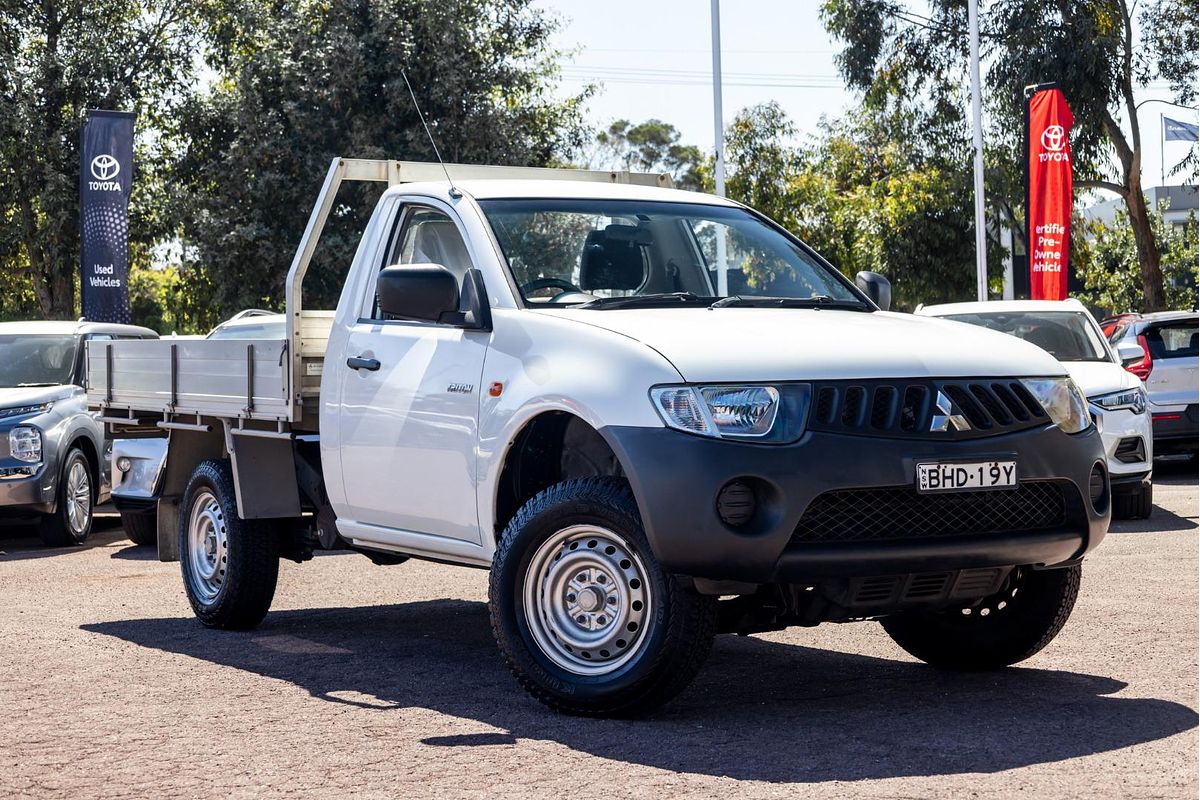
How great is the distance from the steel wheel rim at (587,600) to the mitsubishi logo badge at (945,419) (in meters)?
1.09

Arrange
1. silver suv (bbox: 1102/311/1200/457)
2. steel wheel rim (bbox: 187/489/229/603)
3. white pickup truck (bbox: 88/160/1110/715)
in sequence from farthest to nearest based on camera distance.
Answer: silver suv (bbox: 1102/311/1200/457)
steel wheel rim (bbox: 187/489/229/603)
white pickup truck (bbox: 88/160/1110/715)

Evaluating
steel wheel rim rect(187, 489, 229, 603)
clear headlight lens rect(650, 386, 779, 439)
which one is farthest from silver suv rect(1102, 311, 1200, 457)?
clear headlight lens rect(650, 386, 779, 439)

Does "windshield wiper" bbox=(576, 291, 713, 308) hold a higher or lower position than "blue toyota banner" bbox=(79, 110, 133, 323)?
lower

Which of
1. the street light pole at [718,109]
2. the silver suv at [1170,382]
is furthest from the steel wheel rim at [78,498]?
the street light pole at [718,109]

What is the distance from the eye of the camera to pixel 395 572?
37.6ft

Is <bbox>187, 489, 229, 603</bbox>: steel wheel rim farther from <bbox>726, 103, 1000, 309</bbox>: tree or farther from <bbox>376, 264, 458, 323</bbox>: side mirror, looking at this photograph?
<bbox>726, 103, 1000, 309</bbox>: tree

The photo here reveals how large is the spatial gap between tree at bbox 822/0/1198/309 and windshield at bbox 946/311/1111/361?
55.8 feet

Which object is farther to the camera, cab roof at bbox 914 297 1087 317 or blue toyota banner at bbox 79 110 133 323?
blue toyota banner at bbox 79 110 133 323

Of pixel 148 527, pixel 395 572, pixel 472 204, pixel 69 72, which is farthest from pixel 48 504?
pixel 69 72

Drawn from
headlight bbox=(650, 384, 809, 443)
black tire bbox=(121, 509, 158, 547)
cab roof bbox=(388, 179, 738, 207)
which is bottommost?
black tire bbox=(121, 509, 158, 547)

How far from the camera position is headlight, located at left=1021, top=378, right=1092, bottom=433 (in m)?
6.15

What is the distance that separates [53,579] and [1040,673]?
7.01 metres

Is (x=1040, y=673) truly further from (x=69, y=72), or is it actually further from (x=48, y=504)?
(x=69, y=72)

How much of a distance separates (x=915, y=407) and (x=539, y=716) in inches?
67.8
